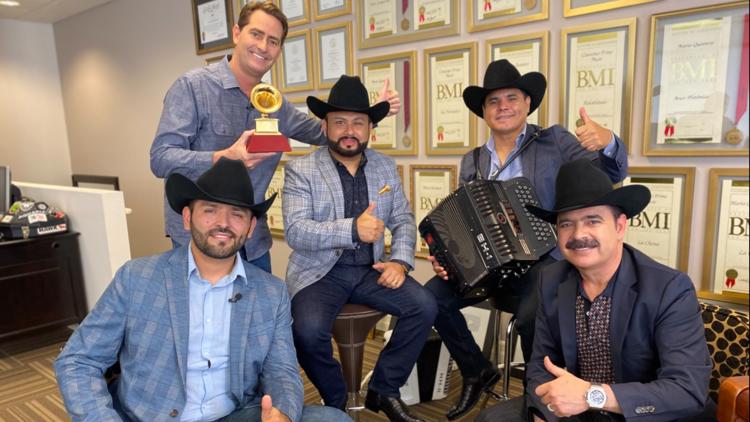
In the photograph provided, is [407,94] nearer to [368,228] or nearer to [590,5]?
[590,5]

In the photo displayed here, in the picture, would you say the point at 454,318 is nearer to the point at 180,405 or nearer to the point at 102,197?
the point at 180,405

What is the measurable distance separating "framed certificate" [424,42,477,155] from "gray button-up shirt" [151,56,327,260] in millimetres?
1160

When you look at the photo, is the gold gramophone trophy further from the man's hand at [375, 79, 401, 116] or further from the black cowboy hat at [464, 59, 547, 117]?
the black cowboy hat at [464, 59, 547, 117]

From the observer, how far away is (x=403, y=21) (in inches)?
123

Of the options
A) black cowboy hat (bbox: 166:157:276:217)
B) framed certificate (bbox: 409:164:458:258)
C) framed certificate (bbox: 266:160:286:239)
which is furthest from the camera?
framed certificate (bbox: 266:160:286:239)

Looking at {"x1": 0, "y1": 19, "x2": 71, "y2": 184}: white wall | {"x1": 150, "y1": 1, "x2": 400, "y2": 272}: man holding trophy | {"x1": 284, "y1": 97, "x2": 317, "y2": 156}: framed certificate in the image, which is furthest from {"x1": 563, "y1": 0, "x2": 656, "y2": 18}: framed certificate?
{"x1": 0, "y1": 19, "x2": 71, "y2": 184}: white wall

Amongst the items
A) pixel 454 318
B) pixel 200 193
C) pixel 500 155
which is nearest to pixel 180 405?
pixel 200 193

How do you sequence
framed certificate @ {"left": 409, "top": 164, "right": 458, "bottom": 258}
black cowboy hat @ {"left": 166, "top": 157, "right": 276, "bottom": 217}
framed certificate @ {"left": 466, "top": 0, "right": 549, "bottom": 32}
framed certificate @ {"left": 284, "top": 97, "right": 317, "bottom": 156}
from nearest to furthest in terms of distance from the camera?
black cowboy hat @ {"left": 166, "top": 157, "right": 276, "bottom": 217}
framed certificate @ {"left": 466, "top": 0, "right": 549, "bottom": 32}
framed certificate @ {"left": 409, "top": 164, "right": 458, "bottom": 258}
framed certificate @ {"left": 284, "top": 97, "right": 317, "bottom": 156}

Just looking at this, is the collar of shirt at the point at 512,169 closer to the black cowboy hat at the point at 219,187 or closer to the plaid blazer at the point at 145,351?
the black cowboy hat at the point at 219,187

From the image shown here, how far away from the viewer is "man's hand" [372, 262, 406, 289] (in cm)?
214

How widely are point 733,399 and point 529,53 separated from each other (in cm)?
191

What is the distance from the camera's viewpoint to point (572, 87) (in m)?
2.56

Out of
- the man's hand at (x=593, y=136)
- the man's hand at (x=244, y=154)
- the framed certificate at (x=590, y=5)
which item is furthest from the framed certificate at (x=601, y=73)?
the man's hand at (x=244, y=154)

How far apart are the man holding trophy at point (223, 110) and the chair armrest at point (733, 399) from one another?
61.8 inches
